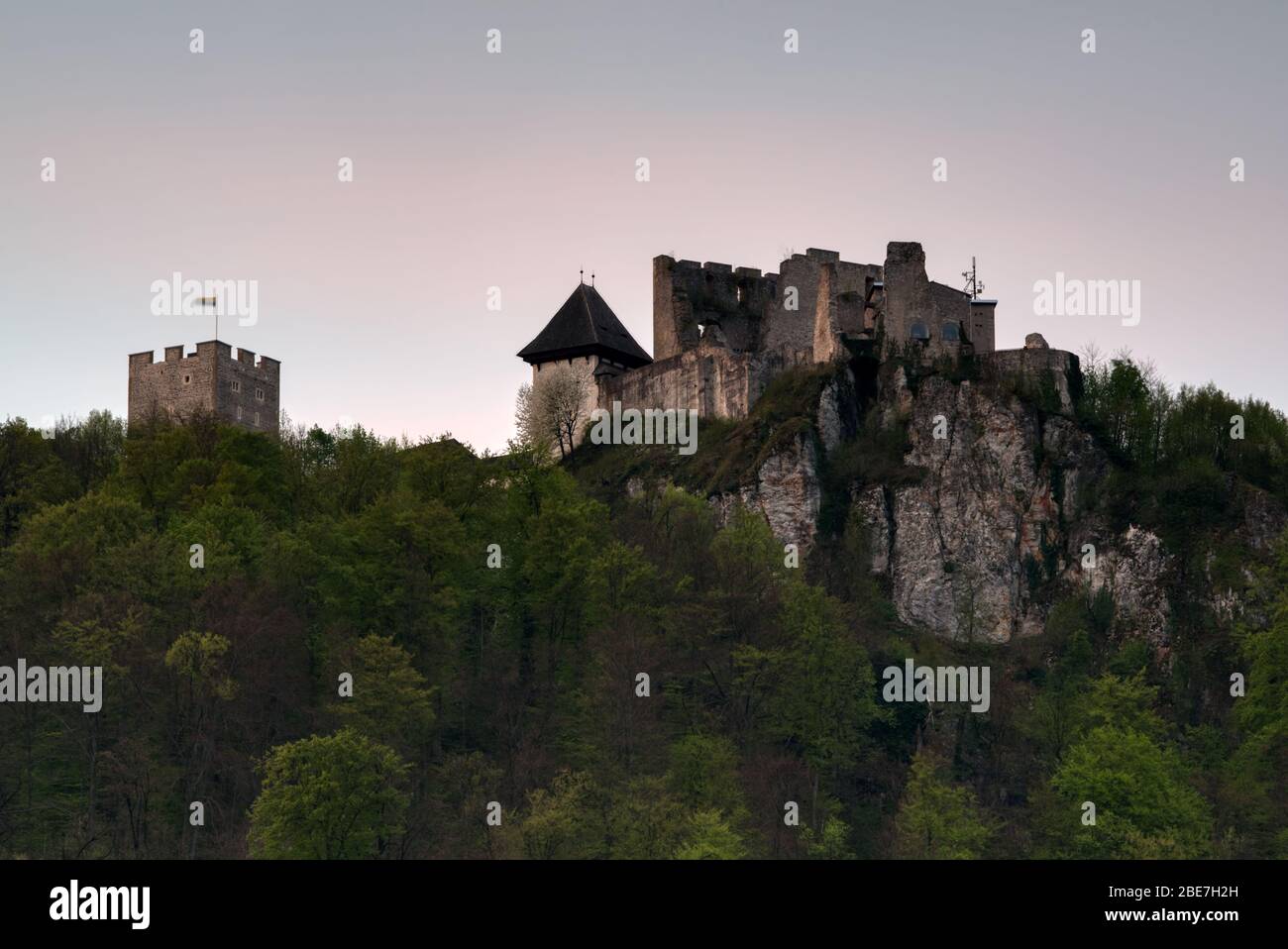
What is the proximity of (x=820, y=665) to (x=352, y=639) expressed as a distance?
45.5 ft

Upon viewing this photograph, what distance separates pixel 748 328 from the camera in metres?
86.9

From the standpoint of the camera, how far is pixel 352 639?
5925 centimetres

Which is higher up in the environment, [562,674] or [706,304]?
[706,304]

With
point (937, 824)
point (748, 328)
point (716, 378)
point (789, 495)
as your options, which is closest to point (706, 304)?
point (748, 328)

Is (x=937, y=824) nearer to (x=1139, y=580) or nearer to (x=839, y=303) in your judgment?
(x=1139, y=580)

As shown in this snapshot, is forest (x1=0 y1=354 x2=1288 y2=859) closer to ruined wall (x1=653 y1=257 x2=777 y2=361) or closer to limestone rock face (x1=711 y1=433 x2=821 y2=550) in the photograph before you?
limestone rock face (x1=711 y1=433 x2=821 y2=550)

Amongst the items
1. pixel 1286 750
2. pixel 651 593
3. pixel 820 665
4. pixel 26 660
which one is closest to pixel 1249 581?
pixel 1286 750

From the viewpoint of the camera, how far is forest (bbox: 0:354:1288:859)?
178 feet

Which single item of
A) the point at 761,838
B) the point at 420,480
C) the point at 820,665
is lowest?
the point at 761,838

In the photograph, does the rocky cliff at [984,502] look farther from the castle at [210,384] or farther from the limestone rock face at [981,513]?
the castle at [210,384]

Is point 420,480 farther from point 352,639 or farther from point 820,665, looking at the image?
point 820,665

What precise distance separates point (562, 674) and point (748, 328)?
2808 cm

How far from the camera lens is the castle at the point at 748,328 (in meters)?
76.6
